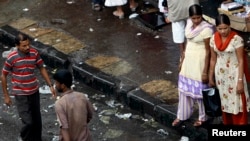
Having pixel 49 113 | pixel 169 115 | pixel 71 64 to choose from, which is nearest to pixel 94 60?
pixel 71 64

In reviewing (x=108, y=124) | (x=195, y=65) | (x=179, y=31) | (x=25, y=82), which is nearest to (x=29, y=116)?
(x=25, y=82)

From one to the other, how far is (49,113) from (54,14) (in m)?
3.16

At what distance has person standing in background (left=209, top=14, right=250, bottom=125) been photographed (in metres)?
7.29

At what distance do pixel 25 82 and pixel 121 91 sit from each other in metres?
1.69

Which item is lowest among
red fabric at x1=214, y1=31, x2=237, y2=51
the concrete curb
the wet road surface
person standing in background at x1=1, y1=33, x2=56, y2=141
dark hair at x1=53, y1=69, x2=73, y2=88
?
the wet road surface

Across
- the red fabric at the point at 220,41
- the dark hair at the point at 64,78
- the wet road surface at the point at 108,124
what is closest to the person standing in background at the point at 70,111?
the dark hair at the point at 64,78

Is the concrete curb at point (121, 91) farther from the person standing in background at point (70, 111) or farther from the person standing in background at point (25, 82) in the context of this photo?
the person standing in background at point (70, 111)

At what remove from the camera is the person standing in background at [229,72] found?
23.9 feet

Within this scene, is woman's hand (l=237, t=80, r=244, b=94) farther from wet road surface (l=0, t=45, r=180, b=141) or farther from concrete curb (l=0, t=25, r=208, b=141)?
wet road surface (l=0, t=45, r=180, b=141)

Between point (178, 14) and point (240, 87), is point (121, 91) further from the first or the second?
point (240, 87)

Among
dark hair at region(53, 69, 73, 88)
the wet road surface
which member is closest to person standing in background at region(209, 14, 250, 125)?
the wet road surface

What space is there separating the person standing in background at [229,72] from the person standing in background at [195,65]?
0.60 ft

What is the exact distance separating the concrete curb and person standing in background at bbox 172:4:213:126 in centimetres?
17

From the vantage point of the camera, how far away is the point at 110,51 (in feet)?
34.3
